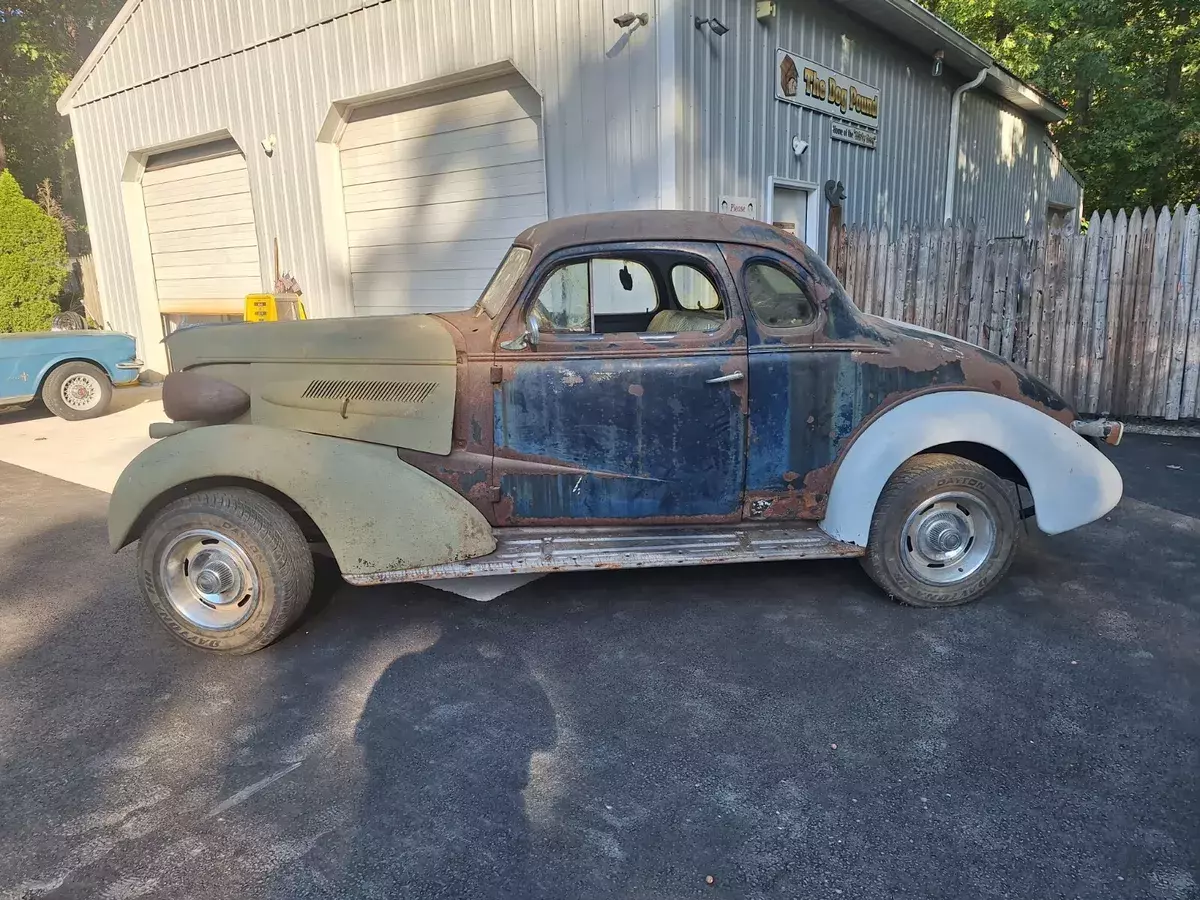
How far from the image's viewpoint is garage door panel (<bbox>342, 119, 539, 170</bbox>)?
27.8 feet

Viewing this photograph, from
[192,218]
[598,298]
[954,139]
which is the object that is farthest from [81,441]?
[954,139]

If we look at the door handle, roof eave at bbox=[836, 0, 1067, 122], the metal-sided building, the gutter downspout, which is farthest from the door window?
the gutter downspout

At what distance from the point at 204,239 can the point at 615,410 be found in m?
10.9

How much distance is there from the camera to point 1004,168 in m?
15.3

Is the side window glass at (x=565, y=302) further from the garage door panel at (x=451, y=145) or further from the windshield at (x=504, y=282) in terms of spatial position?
the garage door panel at (x=451, y=145)

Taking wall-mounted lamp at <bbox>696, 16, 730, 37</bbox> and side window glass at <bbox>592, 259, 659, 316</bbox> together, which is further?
→ wall-mounted lamp at <bbox>696, 16, 730, 37</bbox>

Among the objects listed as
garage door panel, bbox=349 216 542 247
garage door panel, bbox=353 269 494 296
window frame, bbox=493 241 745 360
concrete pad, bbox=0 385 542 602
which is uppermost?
garage door panel, bbox=349 216 542 247

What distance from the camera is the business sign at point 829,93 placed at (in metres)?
8.54

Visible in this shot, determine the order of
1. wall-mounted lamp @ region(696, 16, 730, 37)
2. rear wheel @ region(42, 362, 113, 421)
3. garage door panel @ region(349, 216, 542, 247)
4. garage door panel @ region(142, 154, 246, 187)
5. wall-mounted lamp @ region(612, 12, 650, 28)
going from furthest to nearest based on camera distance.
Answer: garage door panel @ region(142, 154, 246, 187) < rear wheel @ region(42, 362, 113, 421) < garage door panel @ region(349, 216, 542, 247) < wall-mounted lamp @ region(696, 16, 730, 37) < wall-mounted lamp @ region(612, 12, 650, 28)

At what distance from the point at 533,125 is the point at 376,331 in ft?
17.0

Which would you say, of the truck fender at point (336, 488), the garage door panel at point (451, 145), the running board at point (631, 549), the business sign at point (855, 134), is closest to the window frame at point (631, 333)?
the truck fender at point (336, 488)

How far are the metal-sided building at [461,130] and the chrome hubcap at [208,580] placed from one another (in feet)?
16.4

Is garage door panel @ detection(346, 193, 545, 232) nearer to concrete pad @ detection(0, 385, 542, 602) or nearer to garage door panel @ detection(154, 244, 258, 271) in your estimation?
garage door panel @ detection(154, 244, 258, 271)

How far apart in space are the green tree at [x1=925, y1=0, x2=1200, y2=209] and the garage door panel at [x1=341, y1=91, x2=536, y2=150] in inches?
548
